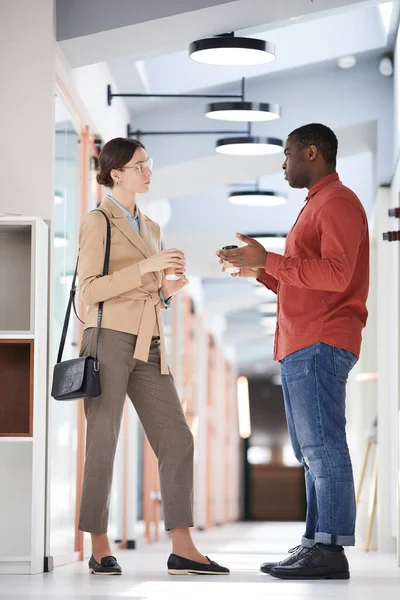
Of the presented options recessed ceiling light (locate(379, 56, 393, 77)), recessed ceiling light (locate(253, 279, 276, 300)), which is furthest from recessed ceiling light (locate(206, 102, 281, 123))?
recessed ceiling light (locate(253, 279, 276, 300))

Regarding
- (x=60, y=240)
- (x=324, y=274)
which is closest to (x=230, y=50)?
(x=60, y=240)

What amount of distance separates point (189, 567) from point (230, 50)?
241 cm

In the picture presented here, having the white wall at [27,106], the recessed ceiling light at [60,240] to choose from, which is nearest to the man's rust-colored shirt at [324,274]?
the white wall at [27,106]

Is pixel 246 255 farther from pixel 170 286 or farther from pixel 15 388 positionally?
pixel 15 388

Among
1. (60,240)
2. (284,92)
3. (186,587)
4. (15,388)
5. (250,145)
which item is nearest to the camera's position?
(186,587)

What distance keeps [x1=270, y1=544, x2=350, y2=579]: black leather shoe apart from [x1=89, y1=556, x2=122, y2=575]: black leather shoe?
593 millimetres

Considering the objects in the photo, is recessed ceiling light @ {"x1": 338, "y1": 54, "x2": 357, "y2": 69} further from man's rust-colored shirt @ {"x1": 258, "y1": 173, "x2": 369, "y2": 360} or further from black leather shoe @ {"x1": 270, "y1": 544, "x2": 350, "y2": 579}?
black leather shoe @ {"x1": 270, "y1": 544, "x2": 350, "y2": 579}

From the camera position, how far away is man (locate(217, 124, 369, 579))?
378cm

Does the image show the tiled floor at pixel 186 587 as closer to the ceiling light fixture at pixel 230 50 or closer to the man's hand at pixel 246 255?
the man's hand at pixel 246 255

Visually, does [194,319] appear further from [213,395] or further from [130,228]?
[130,228]

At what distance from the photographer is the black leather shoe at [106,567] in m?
4.05

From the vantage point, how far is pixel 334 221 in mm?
3814

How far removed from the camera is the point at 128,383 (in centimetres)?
416

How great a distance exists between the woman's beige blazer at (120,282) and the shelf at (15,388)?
1.52 feet
